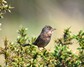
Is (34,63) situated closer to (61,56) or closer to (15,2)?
(61,56)

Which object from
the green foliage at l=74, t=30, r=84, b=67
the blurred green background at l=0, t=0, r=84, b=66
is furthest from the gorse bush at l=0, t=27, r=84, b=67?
the blurred green background at l=0, t=0, r=84, b=66

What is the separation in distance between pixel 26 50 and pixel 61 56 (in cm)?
39

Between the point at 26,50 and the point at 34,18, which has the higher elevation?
the point at 34,18

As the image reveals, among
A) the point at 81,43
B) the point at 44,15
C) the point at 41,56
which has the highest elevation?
the point at 44,15

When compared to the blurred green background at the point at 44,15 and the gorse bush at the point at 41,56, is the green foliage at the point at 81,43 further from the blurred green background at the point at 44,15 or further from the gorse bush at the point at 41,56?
the blurred green background at the point at 44,15

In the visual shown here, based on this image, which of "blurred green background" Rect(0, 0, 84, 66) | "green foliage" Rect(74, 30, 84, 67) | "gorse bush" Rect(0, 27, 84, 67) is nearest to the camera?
"gorse bush" Rect(0, 27, 84, 67)

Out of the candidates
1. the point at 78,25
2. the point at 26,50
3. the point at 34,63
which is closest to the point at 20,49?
the point at 26,50

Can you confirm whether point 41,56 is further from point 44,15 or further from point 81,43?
point 44,15

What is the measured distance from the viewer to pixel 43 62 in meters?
4.95

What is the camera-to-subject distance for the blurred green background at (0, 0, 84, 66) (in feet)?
70.8

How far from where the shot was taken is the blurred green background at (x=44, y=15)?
21.6 m

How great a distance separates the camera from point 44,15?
2512 centimetres

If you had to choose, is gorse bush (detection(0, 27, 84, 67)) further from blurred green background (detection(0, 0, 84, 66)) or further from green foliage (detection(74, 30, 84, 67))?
blurred green background (detection(0, 0, 84, 66))

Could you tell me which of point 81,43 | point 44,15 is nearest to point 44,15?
point 44,15
